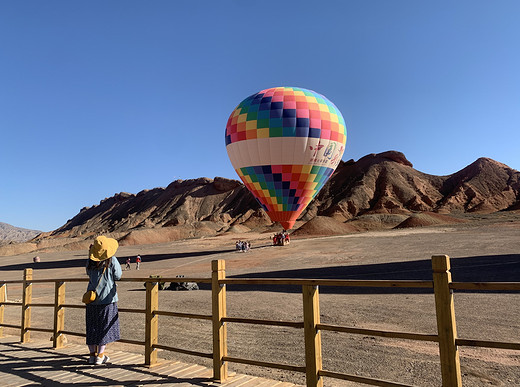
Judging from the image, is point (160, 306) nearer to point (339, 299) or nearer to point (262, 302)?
point (262, 302)

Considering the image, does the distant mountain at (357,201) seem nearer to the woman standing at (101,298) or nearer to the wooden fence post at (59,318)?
the wooden fence post at (59,318)

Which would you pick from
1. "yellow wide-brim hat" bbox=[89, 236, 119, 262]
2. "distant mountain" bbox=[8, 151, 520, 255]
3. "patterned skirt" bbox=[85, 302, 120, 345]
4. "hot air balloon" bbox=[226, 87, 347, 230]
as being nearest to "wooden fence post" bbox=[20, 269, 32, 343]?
"patterned skirt" bbox=[85, 302, 120, 345]

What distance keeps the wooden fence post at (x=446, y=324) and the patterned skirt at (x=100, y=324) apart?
4832 mm

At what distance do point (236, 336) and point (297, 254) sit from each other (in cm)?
2336

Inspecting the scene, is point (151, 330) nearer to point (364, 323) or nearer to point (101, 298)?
point (101, 298)

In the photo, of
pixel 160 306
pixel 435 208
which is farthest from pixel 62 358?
pixel 435 208

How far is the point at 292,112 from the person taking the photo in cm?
3062

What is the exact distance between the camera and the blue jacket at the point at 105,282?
5965 mm

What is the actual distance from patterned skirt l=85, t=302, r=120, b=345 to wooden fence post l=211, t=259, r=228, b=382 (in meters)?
1.97

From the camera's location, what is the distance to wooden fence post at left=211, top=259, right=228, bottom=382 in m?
5.11

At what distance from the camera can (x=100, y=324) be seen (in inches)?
236

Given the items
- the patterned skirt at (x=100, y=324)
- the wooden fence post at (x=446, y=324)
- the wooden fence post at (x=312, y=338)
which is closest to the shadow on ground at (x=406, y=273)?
the patterned skirt at (x=100, y=324)

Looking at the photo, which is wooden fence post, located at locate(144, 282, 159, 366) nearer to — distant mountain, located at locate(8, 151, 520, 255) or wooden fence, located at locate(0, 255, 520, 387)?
wooden fence, located at locate(0, 255, 520, 387)

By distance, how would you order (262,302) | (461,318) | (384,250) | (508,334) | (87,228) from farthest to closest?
1. (87,228)
2. (384,250)
3. (262,302)
4. (461,318)
5. (508,334)
